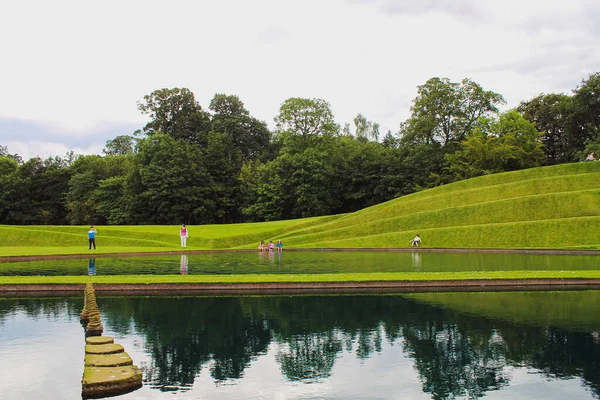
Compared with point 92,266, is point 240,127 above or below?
above

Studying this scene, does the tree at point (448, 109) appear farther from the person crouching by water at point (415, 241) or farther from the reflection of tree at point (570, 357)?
the reflection of tree at point (570, 357)

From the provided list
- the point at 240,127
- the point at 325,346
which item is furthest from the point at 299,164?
the point at 325,346

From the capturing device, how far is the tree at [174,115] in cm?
10012

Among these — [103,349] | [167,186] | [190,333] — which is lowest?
[190,333]

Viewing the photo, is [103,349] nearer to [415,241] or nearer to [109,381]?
[109,381]

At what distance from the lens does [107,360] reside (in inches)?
452

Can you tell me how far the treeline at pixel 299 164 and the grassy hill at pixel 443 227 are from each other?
1500 cm

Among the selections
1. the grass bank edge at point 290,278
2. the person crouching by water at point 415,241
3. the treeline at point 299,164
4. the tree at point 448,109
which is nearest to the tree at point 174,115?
the treeline at point 299,164

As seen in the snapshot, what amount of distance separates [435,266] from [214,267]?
13.7 metres

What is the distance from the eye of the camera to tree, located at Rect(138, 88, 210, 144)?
100 m

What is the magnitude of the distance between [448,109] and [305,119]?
25190 millimetres

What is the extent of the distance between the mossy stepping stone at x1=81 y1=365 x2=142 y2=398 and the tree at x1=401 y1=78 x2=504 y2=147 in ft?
272

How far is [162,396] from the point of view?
10391 millimetres

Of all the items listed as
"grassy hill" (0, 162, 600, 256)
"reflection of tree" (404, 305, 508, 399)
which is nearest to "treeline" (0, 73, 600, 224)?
"grassy hill" (0, 162, 600, 256)
